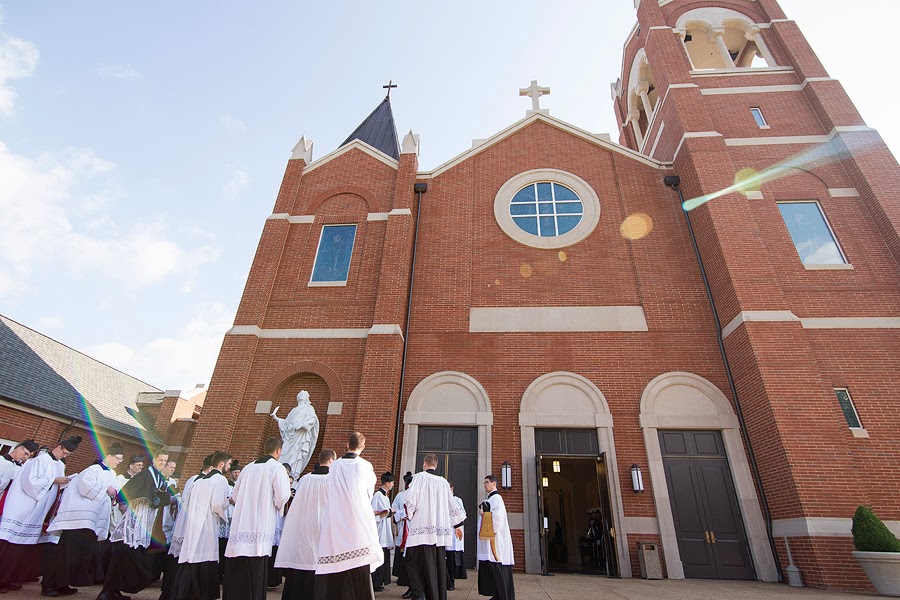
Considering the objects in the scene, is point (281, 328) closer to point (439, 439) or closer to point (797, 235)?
point (439, 439)

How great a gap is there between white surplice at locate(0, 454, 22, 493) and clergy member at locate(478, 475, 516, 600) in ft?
22.4

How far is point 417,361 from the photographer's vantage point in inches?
492

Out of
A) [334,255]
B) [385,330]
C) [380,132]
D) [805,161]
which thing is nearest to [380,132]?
[380,132]

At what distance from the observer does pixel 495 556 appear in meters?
6.89

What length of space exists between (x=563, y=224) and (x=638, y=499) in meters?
7.72

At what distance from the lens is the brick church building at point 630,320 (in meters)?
10.2

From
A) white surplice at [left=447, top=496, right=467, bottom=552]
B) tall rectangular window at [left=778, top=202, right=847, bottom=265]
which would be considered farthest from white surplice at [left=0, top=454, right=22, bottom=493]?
tall rectangular window at [left=778, top=202, right=847, bottom=265]

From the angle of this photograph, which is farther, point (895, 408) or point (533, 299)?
point (533, 299)

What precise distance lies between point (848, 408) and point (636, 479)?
4936mm

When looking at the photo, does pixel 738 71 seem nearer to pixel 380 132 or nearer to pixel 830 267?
pixel 830 267

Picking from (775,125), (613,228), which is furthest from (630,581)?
(775,125)

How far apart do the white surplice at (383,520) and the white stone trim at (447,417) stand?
2448mm

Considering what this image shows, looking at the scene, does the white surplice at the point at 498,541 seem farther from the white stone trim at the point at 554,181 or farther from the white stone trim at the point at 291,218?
the white stone trim at the point at 291,218

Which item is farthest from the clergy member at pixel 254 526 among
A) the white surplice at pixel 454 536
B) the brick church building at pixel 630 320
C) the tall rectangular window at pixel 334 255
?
the tall rectangular window at pixel 334 255
